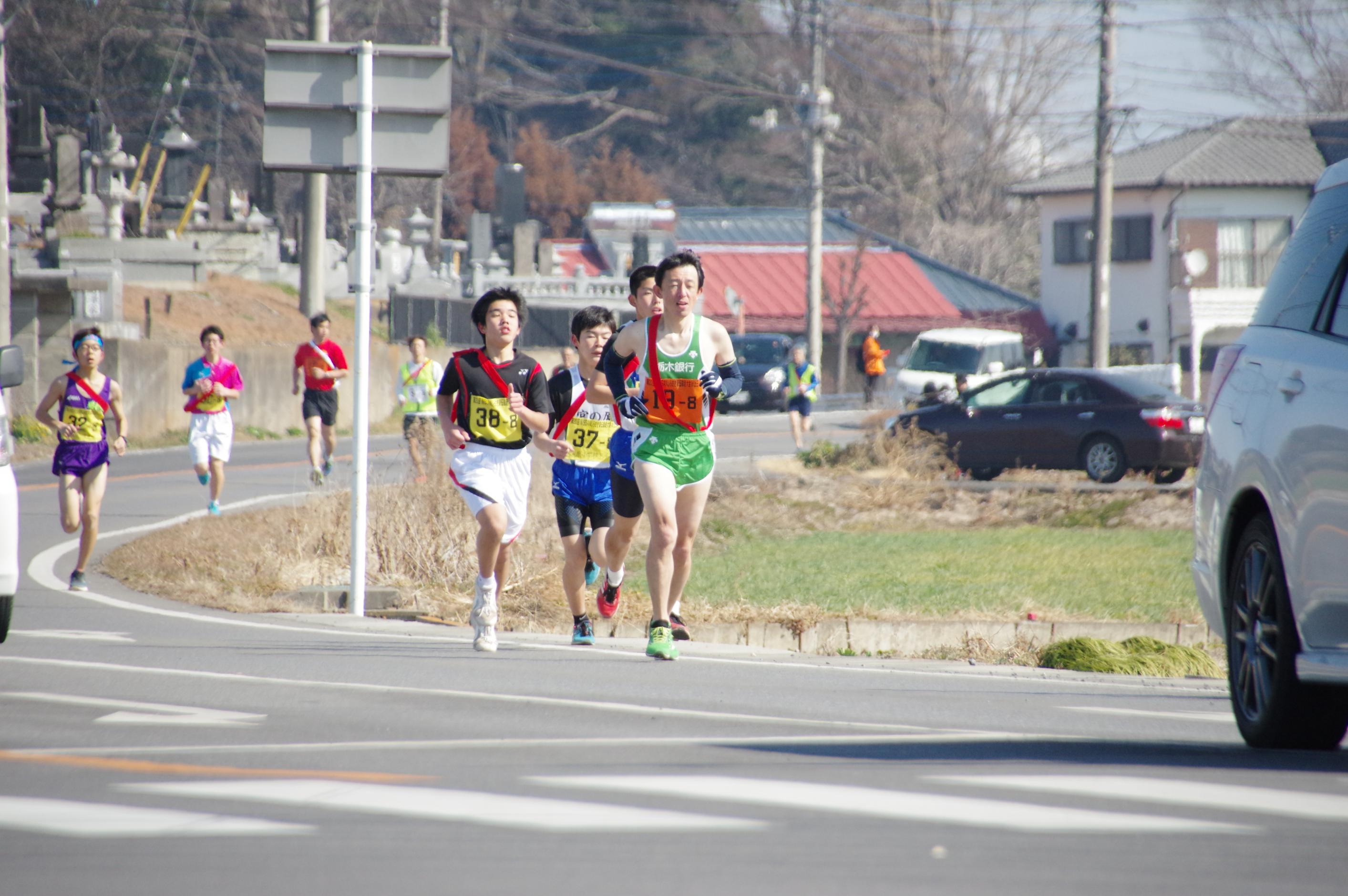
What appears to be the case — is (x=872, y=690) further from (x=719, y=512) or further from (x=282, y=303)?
(x=282, y=303)

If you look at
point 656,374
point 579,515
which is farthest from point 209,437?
point 656,374

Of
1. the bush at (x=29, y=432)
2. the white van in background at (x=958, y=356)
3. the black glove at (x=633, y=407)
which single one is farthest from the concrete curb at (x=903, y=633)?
the white van in background at (x=958, y=356)

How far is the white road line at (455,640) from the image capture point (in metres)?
9.05

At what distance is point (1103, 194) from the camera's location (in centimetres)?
3438

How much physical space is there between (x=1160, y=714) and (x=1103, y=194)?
28014 mm

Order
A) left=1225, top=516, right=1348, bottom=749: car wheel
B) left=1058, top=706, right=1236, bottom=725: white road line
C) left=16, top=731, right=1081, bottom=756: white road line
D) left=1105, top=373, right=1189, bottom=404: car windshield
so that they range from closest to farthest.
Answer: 1. left=1225, top=516, right=1348, bottom=749: car wheel
2. left=16, top=731, right=1081, bottom=756: white road line
3. left=1058, top=706, right=1236, bottom=725: white road line
4. left=1105, top=373, right=1189, bottom=404: car windshield

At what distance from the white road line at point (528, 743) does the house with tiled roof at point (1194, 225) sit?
46511 millimetres

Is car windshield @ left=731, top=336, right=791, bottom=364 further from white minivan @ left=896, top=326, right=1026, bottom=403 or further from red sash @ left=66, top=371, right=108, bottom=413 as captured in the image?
red sash @ left=66, top=371, right=108, bottom=413

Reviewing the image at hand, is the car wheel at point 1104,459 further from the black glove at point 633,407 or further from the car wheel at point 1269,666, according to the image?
the car wheel at point 1269,666

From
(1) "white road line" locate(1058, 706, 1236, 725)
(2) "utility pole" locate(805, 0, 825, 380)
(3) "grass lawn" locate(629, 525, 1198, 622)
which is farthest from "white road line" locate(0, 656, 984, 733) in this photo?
(2) "utility pole" locate(805, 0, 825, 380)

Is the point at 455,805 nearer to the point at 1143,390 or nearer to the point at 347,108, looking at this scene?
the point at 347,108

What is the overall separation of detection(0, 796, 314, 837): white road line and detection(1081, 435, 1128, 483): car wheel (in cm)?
2013

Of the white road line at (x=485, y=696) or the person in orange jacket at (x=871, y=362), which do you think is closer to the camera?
the white road line at (x=485, y=696)

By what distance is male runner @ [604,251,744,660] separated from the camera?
900 centimetres
